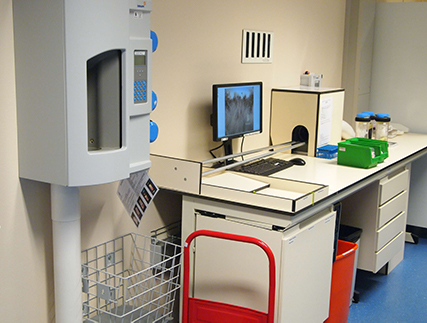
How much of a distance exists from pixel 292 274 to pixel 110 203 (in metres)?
0.82

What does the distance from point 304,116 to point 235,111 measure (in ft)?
2.13

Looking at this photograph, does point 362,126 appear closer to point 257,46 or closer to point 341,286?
point 257,46

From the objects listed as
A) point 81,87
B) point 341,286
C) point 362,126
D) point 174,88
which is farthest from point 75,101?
point 362,126

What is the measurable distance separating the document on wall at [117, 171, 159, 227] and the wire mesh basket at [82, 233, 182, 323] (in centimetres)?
21

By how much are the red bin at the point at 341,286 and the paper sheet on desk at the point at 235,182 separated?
0.62 meters

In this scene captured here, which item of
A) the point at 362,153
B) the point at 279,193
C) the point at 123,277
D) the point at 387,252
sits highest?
the point at 362,153

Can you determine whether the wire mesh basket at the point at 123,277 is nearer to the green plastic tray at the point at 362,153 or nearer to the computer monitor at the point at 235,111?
the computer monitor at the point at 235,111

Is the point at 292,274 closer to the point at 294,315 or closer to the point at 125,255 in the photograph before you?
the point at 294,315

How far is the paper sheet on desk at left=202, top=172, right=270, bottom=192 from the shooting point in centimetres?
226

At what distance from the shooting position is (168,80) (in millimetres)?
2404

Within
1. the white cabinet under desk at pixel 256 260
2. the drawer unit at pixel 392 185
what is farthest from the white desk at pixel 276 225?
the drawer unit at pixel 392 185

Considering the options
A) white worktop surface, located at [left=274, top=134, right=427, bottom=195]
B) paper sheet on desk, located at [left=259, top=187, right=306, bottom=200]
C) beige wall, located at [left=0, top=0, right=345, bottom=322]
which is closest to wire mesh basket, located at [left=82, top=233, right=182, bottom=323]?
beige wall, located at [left=0, top=0, right=345, bottom=322]

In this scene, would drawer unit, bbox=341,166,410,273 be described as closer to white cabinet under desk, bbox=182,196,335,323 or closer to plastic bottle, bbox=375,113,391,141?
plastic bottle, bbox=375,113,391,141

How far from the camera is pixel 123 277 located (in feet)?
6.84
